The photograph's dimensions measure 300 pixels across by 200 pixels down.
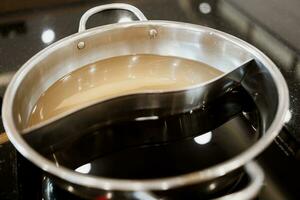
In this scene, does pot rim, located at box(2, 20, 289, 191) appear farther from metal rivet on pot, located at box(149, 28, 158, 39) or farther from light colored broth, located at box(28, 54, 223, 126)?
metal rivet on pot, located at box(149, 28, 158, 39)

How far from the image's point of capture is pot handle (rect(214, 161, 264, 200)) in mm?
452

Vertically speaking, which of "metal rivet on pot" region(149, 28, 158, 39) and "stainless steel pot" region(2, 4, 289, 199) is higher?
"metal rivet on pot" region(149, 28, 158, 39)

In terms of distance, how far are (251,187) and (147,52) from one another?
15.6 inches

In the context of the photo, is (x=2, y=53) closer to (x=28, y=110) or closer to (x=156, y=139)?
(x=28, y=110)

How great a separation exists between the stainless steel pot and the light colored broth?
13 mm

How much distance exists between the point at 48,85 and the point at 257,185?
42cm

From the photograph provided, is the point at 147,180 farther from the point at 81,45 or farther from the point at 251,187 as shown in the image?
the point at 81,45

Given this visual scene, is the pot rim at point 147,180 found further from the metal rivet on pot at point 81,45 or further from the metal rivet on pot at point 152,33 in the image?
the metal rivet on pot at point 152,33

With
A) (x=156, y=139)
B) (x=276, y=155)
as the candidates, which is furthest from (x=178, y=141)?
(x=276, y=155)

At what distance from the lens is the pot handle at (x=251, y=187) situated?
1.48ft

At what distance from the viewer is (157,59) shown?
0.77 m

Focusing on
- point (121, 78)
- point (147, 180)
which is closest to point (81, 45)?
point (121, 78)

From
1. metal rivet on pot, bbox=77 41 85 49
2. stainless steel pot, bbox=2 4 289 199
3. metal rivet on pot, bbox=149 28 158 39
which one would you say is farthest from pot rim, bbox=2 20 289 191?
metal rivet on pot, bbox=149 28 158 39

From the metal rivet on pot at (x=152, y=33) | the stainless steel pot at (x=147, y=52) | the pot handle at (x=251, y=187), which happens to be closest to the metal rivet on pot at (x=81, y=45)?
the stainless steel pot at (x=147, y=52)
